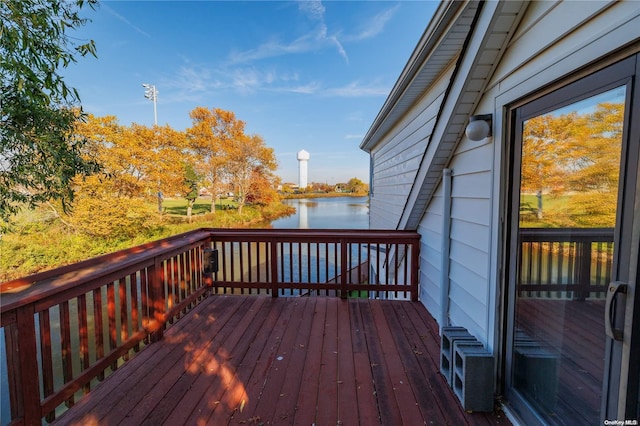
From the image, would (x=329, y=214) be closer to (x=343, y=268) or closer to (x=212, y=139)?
(x=212, y=139)

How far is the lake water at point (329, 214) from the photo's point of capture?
1159 cm

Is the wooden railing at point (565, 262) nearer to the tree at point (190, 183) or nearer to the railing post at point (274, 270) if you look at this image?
the railing post at point (274, 270)

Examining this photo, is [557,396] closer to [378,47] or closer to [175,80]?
[378,47]

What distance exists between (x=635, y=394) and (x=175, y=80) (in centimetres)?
1868

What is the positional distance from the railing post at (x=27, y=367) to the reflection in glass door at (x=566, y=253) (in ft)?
8.87

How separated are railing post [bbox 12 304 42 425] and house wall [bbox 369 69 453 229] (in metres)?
4.04

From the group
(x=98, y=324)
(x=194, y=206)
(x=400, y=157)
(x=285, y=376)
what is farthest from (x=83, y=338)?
(x=194, y=206)

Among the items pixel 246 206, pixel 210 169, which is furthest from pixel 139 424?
pixel 246 206

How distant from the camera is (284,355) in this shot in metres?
2.35

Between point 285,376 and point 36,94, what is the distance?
4511 millimetres

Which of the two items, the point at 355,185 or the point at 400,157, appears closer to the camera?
the point at 400,157

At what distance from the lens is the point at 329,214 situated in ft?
48.1

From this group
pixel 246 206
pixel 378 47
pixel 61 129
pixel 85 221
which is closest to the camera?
pixel 61 129

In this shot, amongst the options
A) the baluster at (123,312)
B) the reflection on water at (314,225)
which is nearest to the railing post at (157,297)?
the baluster at (123,312)
